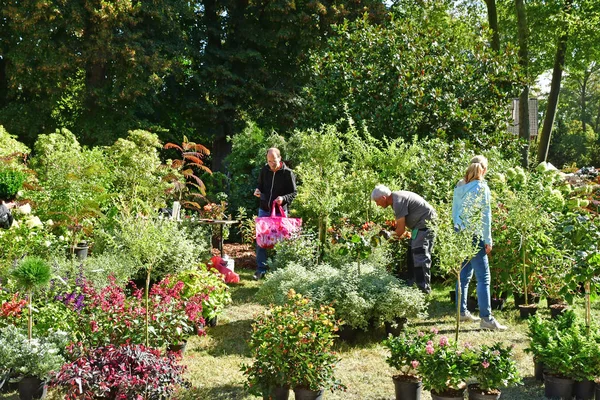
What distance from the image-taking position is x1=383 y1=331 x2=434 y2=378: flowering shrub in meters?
4.12

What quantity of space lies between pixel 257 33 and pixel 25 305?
1426 cm

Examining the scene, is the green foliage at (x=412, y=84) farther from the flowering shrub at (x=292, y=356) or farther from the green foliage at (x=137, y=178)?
the flowering shrub at (x=292, y=356)

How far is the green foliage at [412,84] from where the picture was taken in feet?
34.8

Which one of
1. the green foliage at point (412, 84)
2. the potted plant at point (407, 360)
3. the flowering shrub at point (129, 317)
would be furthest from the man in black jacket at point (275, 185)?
the potted plant at point (407, 360)

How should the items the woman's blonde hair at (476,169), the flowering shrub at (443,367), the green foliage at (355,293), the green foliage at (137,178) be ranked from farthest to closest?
the green foliage at (137,178), the woman's blonde hair at (476,169), the green foliage at (355,293), the flowering shrub at (443,367)

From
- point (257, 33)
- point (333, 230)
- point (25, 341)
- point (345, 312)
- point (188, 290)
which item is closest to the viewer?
point (25, 341)

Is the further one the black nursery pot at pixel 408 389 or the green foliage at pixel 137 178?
the green foliage at pixel 137 178

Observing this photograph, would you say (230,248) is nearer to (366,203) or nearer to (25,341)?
(366,203)

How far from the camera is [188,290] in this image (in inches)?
241

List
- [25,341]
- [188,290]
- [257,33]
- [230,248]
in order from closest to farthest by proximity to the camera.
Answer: [25,341] < [188,290] < [230,248] < [257,33]

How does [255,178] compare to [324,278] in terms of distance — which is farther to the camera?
[255,178]

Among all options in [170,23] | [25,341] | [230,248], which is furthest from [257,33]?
[25,341]

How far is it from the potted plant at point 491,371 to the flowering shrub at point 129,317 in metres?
2.39

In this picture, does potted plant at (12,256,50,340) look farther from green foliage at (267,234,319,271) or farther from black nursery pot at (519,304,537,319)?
black nursery pot at (519,304,537,319)
